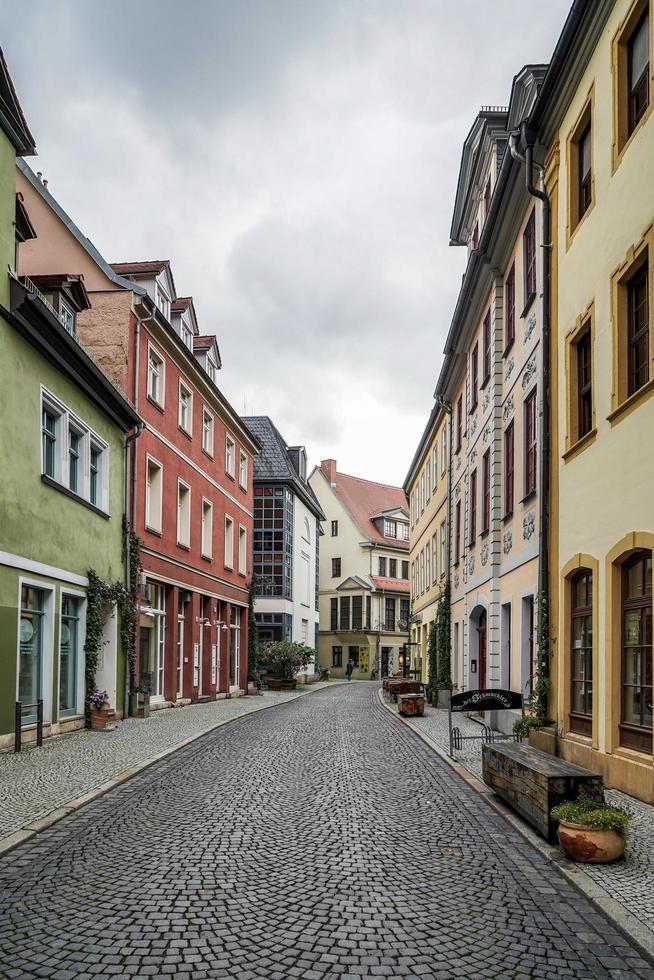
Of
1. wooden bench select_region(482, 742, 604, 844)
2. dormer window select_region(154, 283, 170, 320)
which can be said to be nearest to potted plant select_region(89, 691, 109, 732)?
wooden bench select_region(482, 742, 604, 844)

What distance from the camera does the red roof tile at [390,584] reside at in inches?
2638

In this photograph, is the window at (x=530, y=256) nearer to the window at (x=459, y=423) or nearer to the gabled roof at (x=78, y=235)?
the gabled roof at (x=78, y=235)

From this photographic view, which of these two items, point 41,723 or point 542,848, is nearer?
point 542,848

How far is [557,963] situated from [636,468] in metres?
6.49

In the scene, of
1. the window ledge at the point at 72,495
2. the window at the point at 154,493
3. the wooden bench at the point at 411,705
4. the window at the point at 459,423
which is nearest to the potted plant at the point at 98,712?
the window ledge at the point at 72,495

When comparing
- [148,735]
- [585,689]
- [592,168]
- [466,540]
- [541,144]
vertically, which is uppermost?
[541,144]

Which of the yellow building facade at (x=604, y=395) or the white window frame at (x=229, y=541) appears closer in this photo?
the yellow building facade at (x=604, y=395)

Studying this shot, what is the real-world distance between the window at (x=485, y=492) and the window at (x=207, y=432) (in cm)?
1110

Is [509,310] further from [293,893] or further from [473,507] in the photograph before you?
[293,893]

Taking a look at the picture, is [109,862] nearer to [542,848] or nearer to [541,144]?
[542,848]

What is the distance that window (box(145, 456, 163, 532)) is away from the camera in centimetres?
2442

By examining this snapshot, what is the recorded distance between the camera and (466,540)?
25.8m

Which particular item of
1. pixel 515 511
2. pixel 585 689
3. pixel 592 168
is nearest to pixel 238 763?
pixel 585 689

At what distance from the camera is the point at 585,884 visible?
6.34 meters
